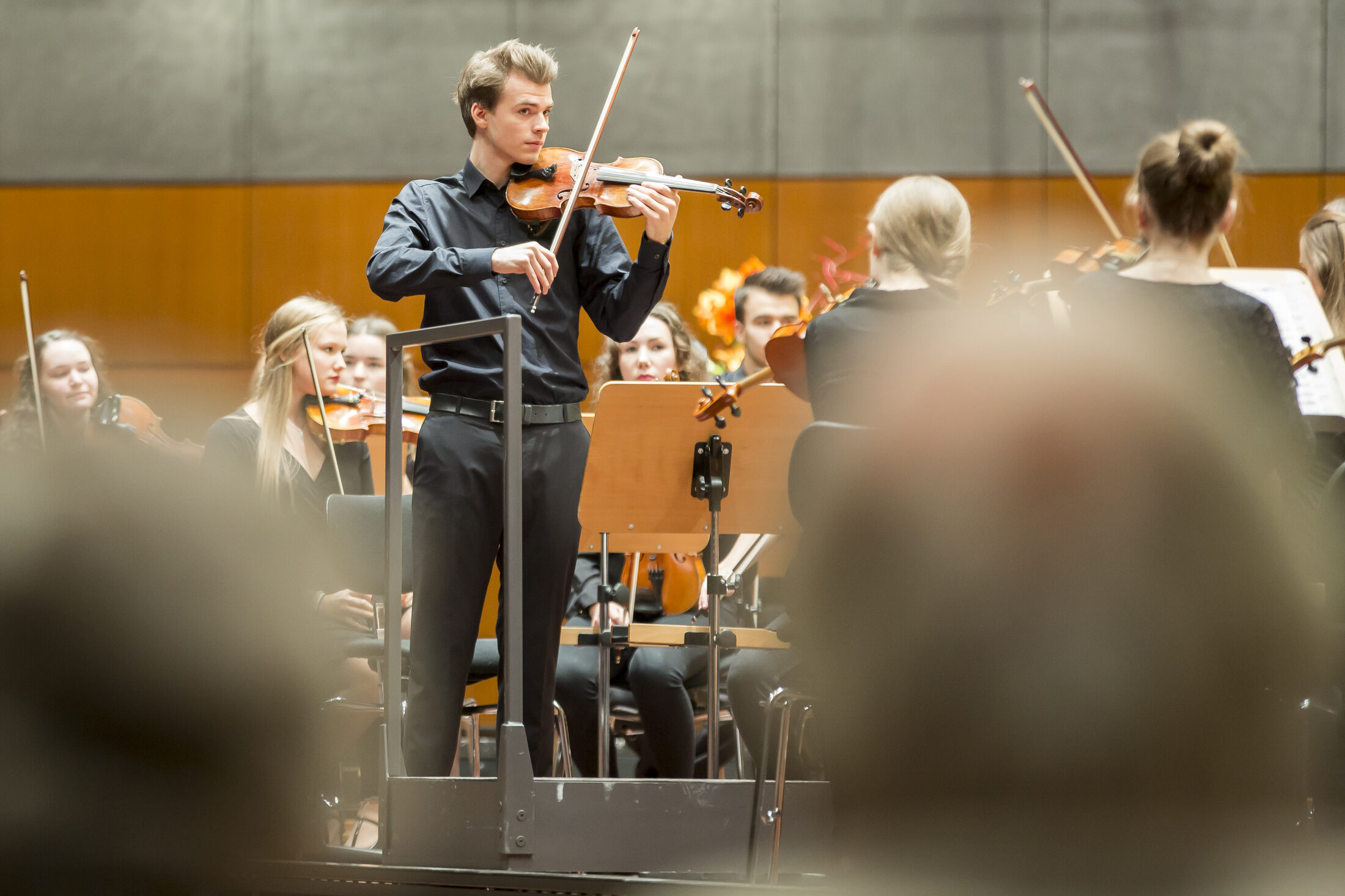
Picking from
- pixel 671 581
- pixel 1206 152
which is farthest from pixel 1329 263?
pixel 671 581

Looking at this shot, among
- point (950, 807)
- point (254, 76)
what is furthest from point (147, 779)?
point (254, 76)

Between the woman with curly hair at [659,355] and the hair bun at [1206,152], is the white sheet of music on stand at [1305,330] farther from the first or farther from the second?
the woman with curly hair at [659,355]

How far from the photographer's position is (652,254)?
6.39ft

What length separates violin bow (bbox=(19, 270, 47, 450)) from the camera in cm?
51

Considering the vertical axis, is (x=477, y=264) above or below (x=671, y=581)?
above

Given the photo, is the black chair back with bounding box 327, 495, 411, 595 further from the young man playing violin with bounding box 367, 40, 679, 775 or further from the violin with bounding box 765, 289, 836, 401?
the violin with bounding box 765, 289, 836, 401

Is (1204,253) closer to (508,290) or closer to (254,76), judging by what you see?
(508,290)

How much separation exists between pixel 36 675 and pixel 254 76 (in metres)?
4.80

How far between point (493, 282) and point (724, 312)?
78.7 inches

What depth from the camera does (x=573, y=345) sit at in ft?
6.62

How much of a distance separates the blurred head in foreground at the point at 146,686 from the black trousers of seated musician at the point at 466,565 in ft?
4.61

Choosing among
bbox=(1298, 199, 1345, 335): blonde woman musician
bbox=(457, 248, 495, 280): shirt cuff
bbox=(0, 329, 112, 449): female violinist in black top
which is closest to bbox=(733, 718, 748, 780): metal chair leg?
bbox=(457, 248, 495, 280): shirt cuff

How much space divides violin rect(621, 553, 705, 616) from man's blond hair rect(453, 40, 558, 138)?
48.5 inches

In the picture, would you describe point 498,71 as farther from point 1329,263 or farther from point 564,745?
point 1329,263
